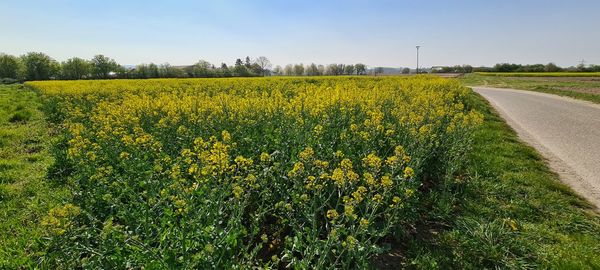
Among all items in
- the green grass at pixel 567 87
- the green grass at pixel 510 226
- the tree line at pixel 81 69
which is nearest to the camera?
the green grass at pixel 510 226

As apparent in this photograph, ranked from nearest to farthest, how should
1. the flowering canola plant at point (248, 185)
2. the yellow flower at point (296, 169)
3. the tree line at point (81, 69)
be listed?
1. the flowering canola plant at point (248, 185)
2. the yellow flower at point (296, 169)
3. the tree line at point (81, 69)

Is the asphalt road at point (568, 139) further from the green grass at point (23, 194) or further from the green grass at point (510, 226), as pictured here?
the green grass at point (23, 194)

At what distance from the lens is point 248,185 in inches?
136

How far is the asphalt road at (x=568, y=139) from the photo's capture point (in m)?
5.86

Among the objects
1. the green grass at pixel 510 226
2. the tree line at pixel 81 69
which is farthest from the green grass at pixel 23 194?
the tree line at pixel 81 69

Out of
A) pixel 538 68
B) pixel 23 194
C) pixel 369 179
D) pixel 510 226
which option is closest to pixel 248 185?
pixel 369 179

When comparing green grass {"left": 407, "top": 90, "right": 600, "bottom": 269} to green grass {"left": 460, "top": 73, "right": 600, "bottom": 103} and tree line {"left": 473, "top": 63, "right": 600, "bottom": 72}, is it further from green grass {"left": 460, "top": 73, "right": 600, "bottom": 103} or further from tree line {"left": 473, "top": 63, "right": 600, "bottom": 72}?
tree line {"left": 473, "top": 63, "right": 600, "bottom": 72}

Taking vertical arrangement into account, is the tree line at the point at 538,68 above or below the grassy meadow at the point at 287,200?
above

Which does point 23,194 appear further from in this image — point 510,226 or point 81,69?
point 81,69

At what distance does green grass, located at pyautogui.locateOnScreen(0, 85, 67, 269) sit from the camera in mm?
3594

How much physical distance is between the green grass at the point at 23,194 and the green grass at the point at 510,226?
4.00 metres

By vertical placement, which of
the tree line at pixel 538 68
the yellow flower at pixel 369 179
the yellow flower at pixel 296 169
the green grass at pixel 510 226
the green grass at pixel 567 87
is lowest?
the green grass at pixel 510 226

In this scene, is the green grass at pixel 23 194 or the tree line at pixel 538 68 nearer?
the green grass at pixel 23 194

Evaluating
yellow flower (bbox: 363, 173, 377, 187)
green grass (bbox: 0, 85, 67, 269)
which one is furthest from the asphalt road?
green grass (bbox: 0, 85, 67, 269)
